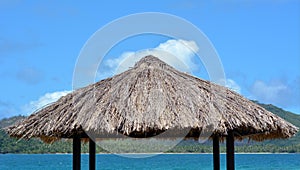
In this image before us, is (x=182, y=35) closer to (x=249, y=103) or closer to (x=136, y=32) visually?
(x=136, y=32)

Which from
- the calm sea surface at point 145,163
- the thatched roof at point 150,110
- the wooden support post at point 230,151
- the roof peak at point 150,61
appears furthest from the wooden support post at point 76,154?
the calm sea surface at point 145,163

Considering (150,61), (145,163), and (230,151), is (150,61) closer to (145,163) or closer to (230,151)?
(230,151)

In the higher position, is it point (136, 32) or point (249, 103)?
point (136, 32)

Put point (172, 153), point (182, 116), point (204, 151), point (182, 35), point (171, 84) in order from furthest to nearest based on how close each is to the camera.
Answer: point (172, 153), point (204, 151), point (182, 35), point (171, 84), point (182, 116)

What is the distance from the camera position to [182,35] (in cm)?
594

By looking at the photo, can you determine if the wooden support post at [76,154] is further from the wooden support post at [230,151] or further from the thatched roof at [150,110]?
the wooden support post at [230,151]

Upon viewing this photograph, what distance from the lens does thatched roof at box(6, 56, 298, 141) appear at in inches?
202

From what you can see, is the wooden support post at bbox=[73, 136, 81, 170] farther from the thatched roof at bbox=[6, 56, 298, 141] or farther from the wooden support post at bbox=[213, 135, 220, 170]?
the wooden support post at bbox=[213, 135, 220, 170]

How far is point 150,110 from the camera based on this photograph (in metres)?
5.17

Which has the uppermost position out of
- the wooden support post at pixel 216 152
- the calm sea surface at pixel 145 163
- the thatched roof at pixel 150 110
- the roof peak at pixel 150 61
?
the roof peak at pixel 150 61

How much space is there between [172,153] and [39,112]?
5172 centimetres

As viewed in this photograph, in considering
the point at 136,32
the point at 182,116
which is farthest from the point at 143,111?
the point at 136,32

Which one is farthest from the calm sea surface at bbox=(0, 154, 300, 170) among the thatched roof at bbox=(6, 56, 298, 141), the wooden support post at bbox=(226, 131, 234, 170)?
the thatched roof at bbox=(6, 56, 298, 141)

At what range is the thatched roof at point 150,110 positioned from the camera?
5129 millimetres
